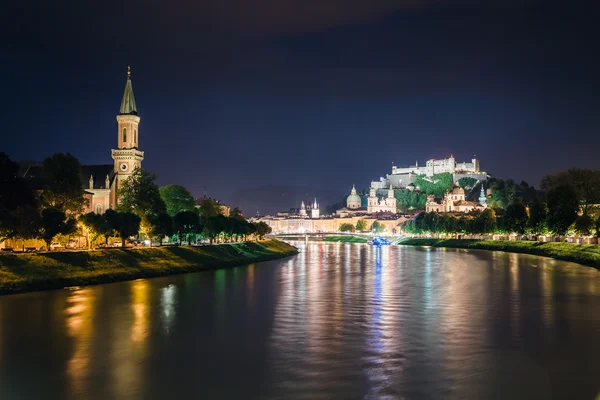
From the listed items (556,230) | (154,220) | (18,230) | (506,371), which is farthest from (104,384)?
(556,230)

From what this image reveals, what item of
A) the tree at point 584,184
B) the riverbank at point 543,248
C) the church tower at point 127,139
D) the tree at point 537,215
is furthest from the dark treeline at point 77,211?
the tree at point 584,184

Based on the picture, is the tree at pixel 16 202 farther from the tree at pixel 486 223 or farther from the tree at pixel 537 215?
the tree at pixel 486 223

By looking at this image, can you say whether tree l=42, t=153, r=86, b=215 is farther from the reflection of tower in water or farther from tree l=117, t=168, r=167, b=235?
the reflection of tower in water

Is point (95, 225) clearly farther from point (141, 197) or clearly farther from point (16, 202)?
point (141, 197)

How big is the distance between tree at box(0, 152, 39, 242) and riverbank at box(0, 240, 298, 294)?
3086 mm

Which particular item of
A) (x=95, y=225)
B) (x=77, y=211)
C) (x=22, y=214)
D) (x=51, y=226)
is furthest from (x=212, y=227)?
(x=22, y=214)

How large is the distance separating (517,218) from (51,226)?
73572 millimetres

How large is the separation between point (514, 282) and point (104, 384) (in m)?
36.1

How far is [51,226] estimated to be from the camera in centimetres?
4738

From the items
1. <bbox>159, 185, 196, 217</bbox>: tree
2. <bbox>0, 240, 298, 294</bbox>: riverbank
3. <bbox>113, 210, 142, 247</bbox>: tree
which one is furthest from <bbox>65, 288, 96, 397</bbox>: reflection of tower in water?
<bbox>159, 185, 196, 217</bbox>: tree

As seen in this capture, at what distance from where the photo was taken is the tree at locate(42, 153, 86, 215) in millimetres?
59781

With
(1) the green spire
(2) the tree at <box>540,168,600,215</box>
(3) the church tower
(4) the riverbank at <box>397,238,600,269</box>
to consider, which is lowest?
(4) the riverbank at <box>397,238,600,269</box>

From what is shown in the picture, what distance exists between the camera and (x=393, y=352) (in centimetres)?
2172

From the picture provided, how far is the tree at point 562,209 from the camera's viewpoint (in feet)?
260
